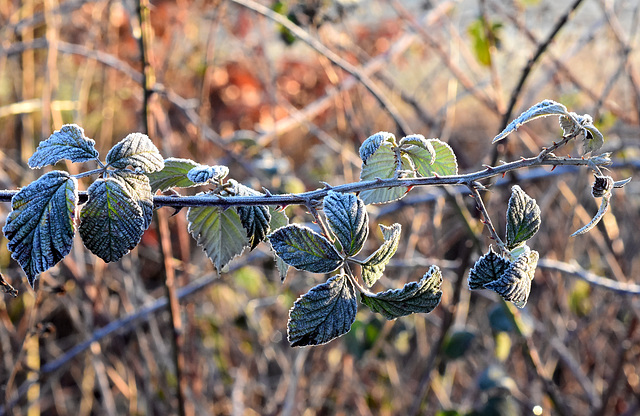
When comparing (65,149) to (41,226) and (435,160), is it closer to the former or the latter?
(41,226)

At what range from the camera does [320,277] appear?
173 cm

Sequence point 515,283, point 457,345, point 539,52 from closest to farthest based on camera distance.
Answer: point 515,283 < point 539,52 < point 457,345

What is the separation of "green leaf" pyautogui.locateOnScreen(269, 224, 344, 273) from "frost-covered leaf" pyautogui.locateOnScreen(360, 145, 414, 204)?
0.13 metres

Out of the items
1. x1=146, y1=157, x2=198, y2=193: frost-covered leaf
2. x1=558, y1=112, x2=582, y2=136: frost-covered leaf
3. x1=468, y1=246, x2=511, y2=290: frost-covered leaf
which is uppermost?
x1=146, y1=157, x2=198, y2=193: frost-covered leaf

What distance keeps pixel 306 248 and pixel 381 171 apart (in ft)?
0.52

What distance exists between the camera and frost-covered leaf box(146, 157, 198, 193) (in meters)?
0.61

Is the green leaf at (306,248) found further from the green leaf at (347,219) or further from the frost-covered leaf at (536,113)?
the frost-covered leaf at (536,113)

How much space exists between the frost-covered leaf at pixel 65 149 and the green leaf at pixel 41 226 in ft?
0.16

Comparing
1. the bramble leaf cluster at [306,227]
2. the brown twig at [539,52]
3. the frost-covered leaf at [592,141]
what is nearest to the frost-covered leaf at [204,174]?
the bramble leaf cluster at [306,227]

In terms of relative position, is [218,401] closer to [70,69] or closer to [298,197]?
[298,197]

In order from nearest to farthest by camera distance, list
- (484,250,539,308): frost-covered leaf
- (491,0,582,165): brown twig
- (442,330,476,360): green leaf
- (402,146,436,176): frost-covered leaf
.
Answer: (484,250,539,308): frost-covered leaf → (402,146,436,176): frost-covered leaf → (491,0,582,165): brown twig → (442,330,476,360): green leaf

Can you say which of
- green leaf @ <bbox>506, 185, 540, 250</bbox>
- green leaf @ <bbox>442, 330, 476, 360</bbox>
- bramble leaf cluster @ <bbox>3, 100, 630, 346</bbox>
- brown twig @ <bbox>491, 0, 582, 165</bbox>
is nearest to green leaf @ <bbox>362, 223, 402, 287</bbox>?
bramble leaf cluster @ <bbox>3, 100, 630, 346</bbox>

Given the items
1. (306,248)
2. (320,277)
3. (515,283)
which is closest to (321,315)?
(306,248)

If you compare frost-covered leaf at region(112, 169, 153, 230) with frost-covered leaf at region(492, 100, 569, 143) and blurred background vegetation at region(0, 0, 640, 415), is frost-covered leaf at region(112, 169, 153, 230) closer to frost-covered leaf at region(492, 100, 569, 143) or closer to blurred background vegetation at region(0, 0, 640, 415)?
frost-covered leaf at region(492, 100, 569, 143)
